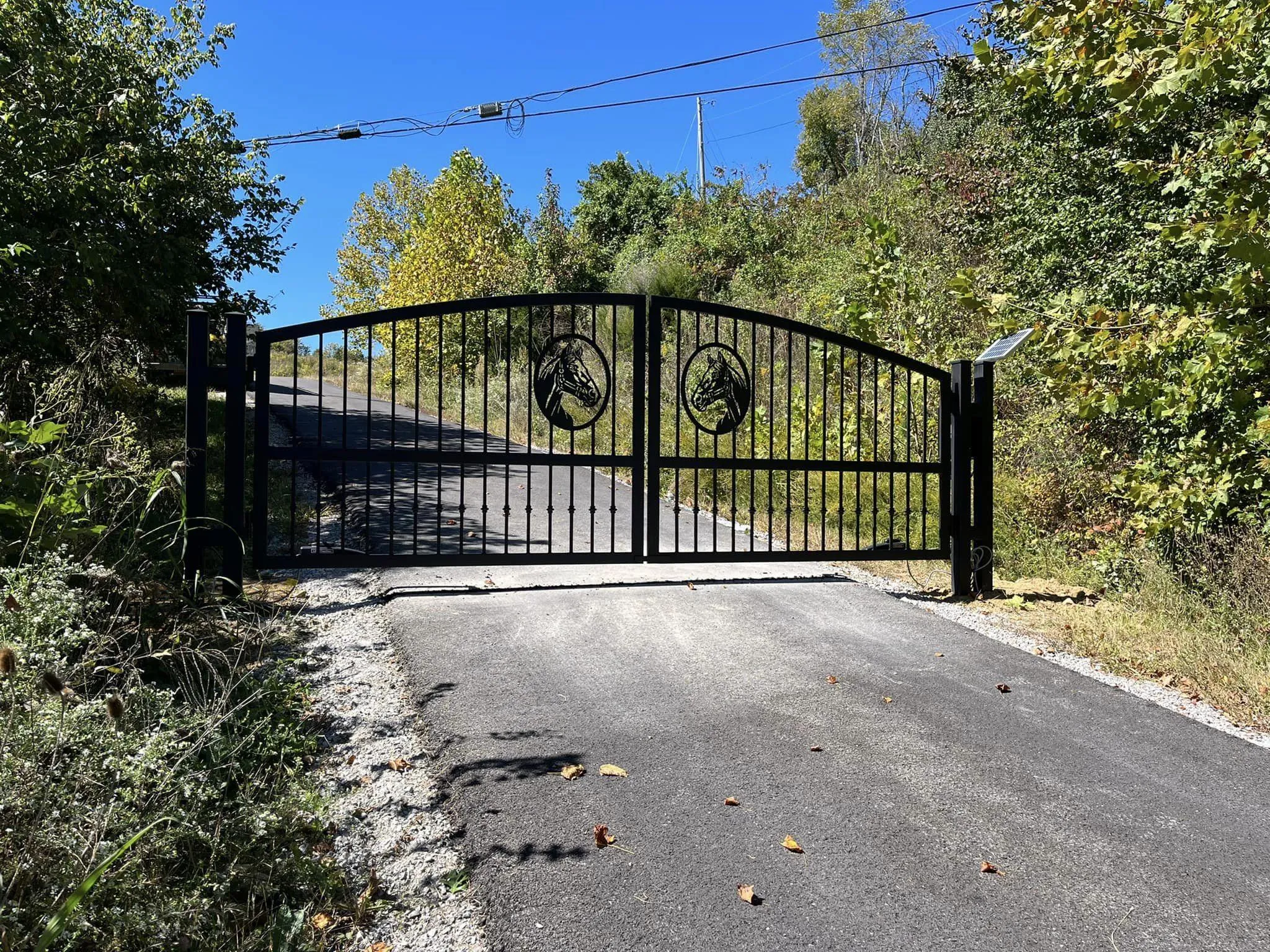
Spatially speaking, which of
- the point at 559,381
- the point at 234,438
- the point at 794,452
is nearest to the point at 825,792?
the point at 559,381

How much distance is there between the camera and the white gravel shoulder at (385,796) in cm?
238

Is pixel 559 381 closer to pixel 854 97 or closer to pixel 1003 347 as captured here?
pixel 1003 347

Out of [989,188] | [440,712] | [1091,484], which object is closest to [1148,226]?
[1091,484]

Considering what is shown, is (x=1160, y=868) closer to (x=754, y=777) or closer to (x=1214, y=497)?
(x=754, y=777)

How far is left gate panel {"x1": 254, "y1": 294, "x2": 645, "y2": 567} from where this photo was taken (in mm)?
5438

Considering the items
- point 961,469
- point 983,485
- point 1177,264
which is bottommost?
point 983,485

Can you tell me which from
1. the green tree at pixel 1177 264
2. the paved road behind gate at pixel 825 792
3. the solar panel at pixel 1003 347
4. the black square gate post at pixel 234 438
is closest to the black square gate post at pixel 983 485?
the solar panel at pixel 1003 347

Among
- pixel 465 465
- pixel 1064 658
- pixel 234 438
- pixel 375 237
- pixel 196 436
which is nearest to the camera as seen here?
pixel 1064 658

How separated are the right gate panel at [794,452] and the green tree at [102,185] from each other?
4.24 meters

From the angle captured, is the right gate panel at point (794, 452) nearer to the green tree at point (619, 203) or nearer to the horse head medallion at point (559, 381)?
the horse head medallion at point (559, 381)

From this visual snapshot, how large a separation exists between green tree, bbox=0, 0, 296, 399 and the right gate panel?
13.9 feet

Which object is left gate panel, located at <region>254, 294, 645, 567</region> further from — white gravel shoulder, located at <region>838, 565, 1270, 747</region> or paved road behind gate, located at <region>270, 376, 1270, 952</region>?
white gravel shoulder, located at <region>838, 565, 1270, 747</region>

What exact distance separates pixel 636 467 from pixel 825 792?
3202 mm

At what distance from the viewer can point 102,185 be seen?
7871mm
